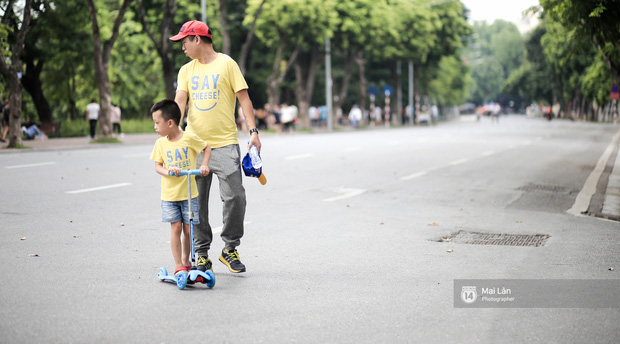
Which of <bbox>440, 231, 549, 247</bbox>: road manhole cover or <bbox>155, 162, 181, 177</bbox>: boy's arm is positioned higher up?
<bbox>155, 162, 181, 177</bbox>: boy's arm

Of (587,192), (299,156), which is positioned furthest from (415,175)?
(299,156)

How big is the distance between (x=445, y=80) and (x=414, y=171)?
245 feet

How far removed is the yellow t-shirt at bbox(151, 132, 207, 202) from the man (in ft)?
0.71

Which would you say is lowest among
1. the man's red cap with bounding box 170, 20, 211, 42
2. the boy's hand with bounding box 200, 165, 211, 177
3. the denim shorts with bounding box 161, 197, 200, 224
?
the denim shorts with bounding box 161, 197, 200, 224

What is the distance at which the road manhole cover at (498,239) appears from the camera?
7.64m

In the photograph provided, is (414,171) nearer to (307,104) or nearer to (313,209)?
(313,209)

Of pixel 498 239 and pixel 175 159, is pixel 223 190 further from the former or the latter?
pixel 498 239

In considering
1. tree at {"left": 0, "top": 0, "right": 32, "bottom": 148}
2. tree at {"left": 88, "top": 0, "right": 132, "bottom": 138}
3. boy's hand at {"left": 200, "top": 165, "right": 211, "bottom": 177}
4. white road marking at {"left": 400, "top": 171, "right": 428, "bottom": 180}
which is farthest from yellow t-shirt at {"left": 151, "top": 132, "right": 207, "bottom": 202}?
tree at {"left": 88, "top": 0, "right": 132, "bottom": 138}

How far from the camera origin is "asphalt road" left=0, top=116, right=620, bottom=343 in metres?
4.55

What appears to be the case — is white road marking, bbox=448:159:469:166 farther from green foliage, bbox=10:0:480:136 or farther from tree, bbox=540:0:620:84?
green foliage, bbox=10:0:480:136

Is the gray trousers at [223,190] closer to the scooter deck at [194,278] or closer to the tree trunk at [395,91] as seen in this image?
the scooter deck at [194,278]

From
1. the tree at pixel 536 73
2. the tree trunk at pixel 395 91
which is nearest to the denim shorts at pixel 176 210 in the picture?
the tree trunk at pixel 395 91

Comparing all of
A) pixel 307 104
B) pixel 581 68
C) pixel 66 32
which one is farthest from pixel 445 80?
pixel 66 32

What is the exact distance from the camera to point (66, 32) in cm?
3453
